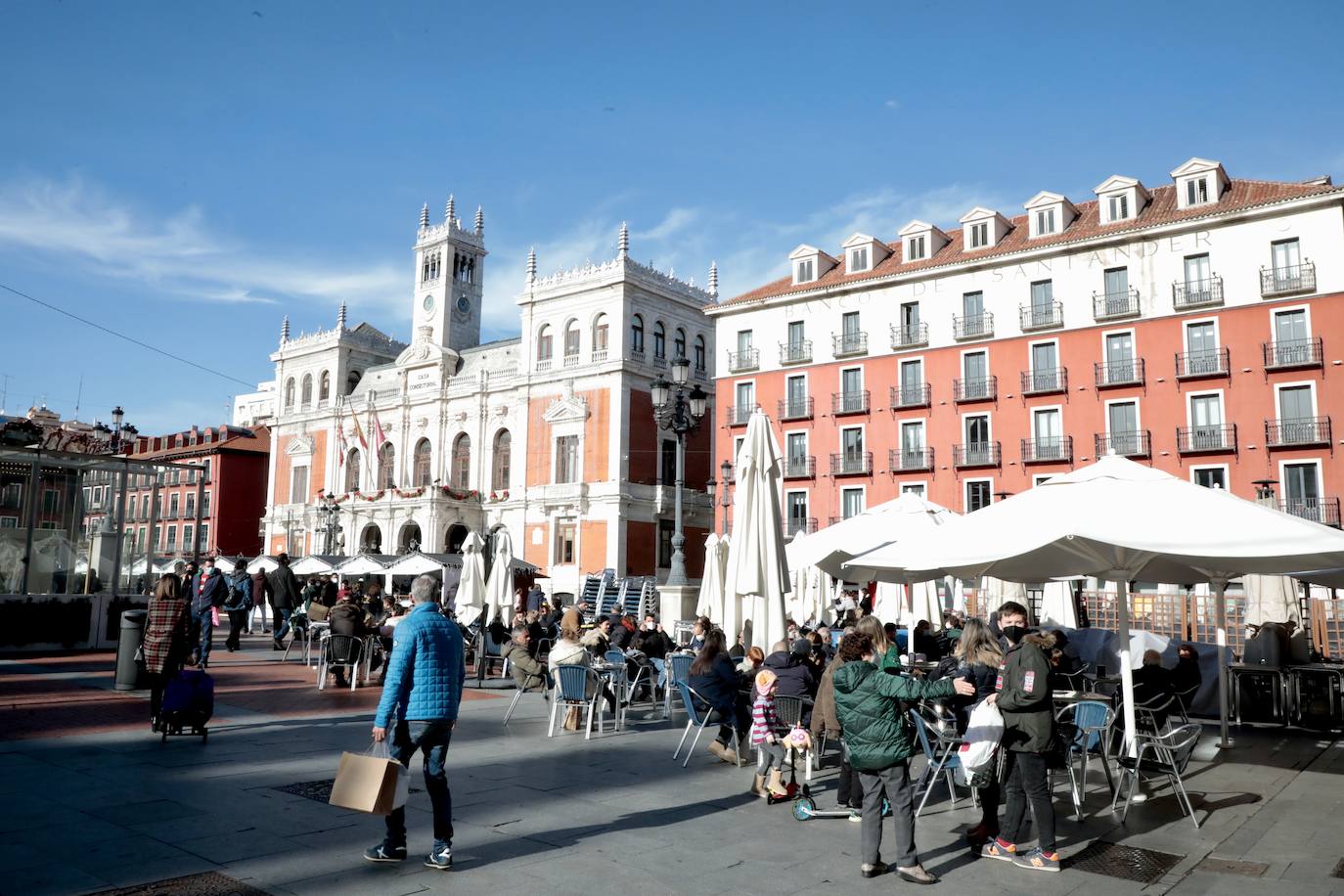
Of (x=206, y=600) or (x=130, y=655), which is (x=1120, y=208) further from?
(x=130, y=655)

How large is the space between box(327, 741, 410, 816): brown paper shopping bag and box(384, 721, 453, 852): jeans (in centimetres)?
23

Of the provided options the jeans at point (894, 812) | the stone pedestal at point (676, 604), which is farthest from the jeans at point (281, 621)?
the jeans at point (894, 812)

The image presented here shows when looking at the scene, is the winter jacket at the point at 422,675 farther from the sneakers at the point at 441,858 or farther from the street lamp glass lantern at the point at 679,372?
the street lamp glass lantern at the point at 679,372

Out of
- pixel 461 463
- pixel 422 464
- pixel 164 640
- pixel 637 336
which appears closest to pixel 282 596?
pixel 164 640

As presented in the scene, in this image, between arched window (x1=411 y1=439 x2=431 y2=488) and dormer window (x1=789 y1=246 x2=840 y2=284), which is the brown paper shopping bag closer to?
dormer window (x1=789 y1=246 x2=840 y2=284)

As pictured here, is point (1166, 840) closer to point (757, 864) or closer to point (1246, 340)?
point (757, 864)

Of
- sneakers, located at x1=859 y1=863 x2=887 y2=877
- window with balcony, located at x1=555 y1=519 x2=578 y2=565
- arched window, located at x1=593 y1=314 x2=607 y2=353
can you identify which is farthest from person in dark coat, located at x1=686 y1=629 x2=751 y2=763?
arched window, located at x1=593 y1=314 x2=607 y2=353

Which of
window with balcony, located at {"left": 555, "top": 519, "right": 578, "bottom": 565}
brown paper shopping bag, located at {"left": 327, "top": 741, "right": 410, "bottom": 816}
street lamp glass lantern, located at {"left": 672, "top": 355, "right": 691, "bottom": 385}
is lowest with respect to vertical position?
brown paper shopping bag, located at {"left": 327, "top": 741, "right": 410, "bottom": 816}

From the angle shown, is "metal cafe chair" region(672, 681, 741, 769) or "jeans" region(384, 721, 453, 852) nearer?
"jeans" region(384, 721, 453, 852)

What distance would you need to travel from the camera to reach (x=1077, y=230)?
31.6 m

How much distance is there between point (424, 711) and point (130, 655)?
8499 mm

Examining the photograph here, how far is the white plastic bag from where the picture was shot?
19.0 ft

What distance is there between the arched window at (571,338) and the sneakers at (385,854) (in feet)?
125

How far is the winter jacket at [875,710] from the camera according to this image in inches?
216
